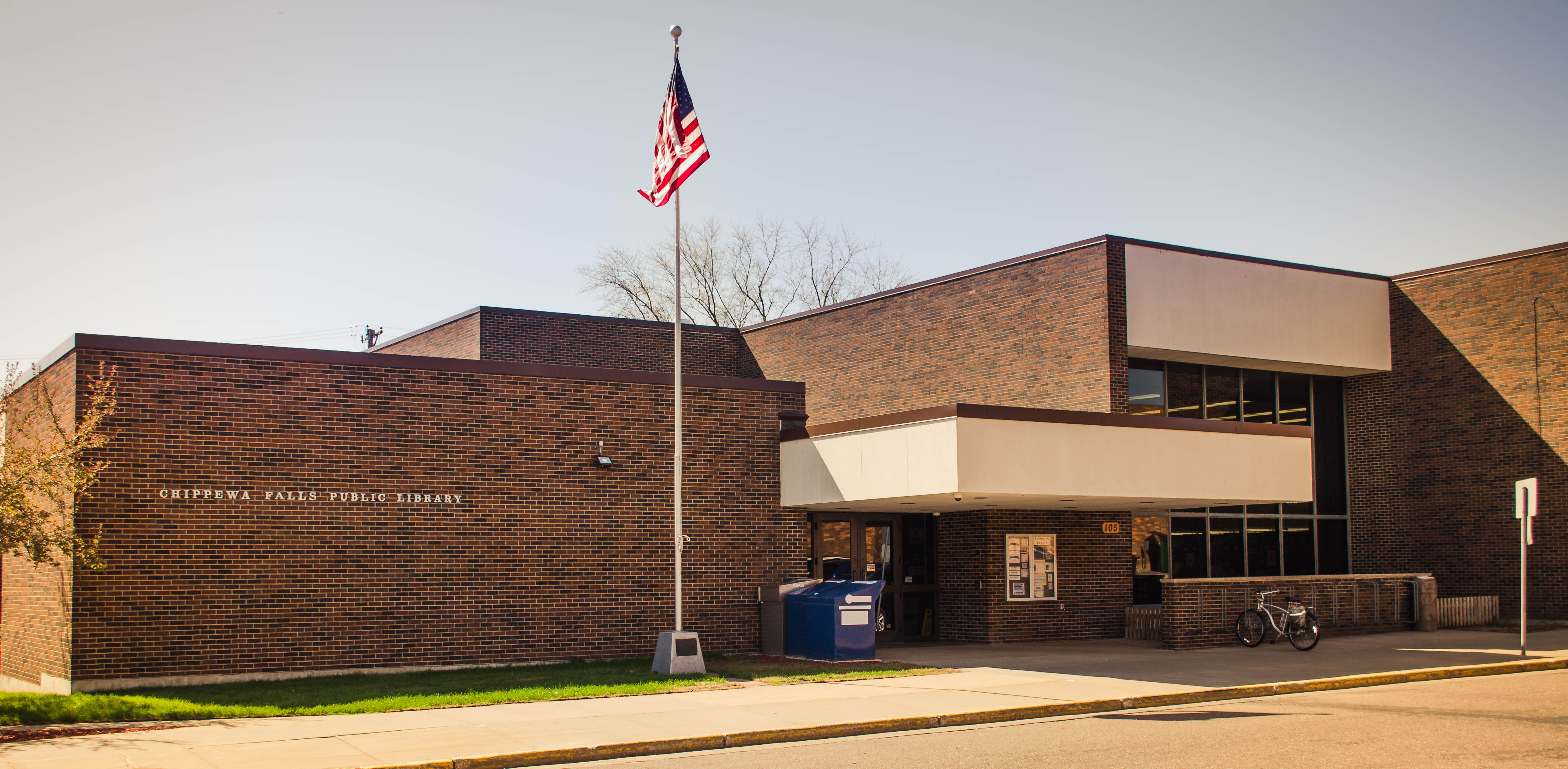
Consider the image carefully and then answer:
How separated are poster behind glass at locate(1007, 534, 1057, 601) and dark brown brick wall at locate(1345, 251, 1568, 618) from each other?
960cm

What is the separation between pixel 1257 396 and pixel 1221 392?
1247 mm

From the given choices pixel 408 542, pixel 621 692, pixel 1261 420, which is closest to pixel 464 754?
pixel 621 692

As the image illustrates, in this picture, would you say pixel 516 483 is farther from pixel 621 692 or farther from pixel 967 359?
pixel 967 359

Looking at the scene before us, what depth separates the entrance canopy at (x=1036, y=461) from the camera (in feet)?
57.0

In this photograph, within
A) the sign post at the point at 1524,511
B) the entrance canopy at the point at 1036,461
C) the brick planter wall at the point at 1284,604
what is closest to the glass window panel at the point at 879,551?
the entrance canopy at the point at 1036,461

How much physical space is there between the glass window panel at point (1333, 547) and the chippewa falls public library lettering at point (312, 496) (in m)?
19.4

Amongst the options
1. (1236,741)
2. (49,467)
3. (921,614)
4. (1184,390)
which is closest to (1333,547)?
(1184,390)

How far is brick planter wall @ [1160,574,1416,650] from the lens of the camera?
66.9 feet

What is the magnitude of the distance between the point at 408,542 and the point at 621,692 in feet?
14.7

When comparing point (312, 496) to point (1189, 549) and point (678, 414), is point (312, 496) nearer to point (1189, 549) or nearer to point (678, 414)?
point (678, 414)

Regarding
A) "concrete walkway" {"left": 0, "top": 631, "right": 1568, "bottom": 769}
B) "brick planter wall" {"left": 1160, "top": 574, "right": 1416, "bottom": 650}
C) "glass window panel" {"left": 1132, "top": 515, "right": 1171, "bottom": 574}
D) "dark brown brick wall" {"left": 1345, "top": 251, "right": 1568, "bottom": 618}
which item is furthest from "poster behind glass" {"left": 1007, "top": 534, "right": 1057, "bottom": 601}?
"dark brown brick wall" {"left": 1345, "top": 251, "right": 1568, "bottom": 618}

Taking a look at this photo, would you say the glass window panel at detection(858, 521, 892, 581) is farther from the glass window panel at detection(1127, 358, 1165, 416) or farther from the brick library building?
the glass window panel at detection(1127, 358, 1165, 416)

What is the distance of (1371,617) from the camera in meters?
23.1

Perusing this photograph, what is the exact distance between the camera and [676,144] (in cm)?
1712
